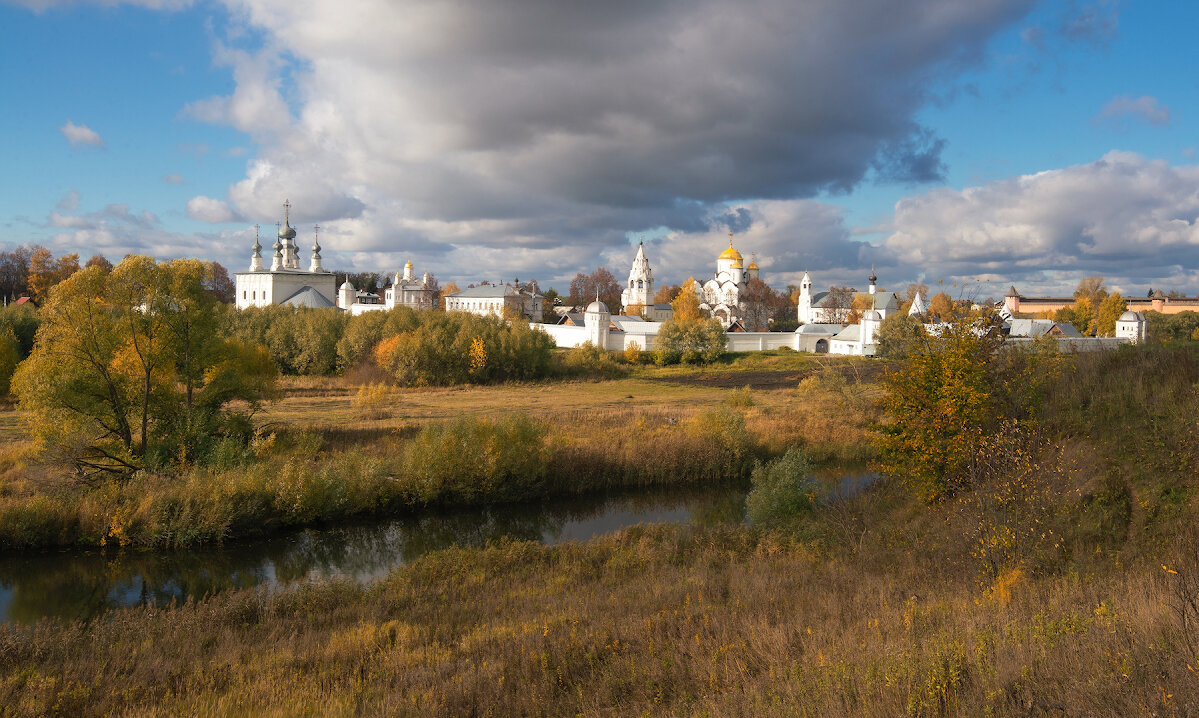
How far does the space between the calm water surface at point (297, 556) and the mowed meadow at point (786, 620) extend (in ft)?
6.00

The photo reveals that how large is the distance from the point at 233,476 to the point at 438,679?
10.3m

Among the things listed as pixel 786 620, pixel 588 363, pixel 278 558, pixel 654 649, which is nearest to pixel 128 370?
pixel 278 558

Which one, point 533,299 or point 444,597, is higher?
point 533,299

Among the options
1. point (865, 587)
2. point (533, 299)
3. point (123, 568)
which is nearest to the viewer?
point (865, 587)

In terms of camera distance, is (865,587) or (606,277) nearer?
(865,587)

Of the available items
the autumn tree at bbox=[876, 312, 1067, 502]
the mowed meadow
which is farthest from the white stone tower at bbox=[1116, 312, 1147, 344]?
the autumn tree at bbox=[876, 312, 1067, 502]

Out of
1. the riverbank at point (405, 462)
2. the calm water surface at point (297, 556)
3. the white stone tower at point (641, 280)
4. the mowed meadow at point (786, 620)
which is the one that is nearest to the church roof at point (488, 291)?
the white stone tower at point (641, 280)

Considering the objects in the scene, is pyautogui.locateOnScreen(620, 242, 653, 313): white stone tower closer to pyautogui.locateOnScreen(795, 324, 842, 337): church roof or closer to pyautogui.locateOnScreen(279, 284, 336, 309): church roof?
pyautogui.locateOnScreen(795, 324, 842, 337): church roof

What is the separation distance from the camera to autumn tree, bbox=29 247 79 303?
5553cm

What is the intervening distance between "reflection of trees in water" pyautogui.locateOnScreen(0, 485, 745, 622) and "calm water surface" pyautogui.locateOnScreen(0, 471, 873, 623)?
0.02 meters

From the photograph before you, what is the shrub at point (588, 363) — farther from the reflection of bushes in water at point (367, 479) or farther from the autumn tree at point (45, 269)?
the autumn tree at point (45, 269)

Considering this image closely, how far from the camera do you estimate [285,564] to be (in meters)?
12.7

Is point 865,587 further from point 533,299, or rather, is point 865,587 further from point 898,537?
point 533,299

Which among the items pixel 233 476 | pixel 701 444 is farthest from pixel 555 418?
pixel 233 476
